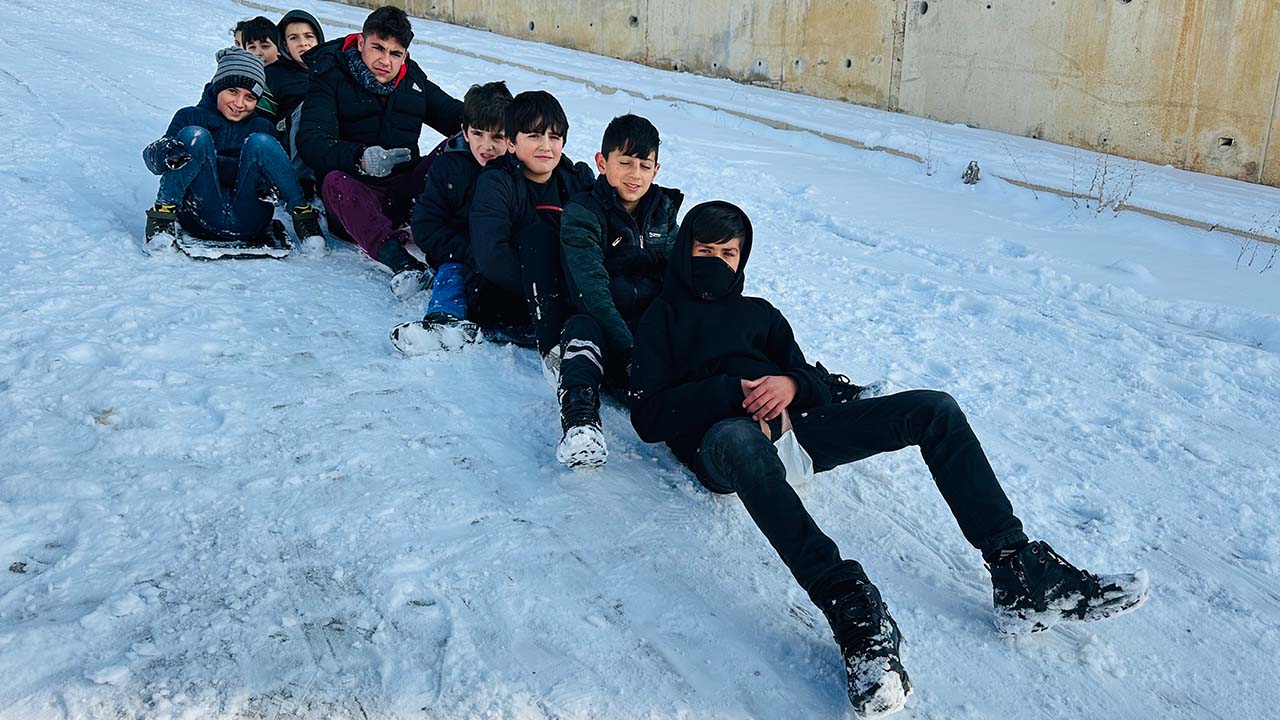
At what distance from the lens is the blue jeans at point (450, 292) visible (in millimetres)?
3752

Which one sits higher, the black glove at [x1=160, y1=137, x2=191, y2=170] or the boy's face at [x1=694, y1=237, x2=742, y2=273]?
the black glove at [x1=160, y1=137, x2=191, y2=170]

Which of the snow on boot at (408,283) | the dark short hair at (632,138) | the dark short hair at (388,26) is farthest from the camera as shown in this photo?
the dark short hair at (388,26)

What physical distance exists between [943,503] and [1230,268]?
10.8 feet

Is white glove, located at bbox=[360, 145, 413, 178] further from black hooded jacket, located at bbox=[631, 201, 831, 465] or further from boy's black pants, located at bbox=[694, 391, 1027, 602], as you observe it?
boy's black pants, located at bbox=[694, 391, 1027, 602]

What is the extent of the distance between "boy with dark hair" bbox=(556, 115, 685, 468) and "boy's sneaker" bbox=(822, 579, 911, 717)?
1.20m

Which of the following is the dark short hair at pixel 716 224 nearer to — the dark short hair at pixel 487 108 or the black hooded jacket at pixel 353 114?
the dark short hair at pixel 487 108

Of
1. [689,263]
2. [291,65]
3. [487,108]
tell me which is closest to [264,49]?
[291,65]

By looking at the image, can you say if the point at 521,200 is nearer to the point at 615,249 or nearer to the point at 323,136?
the point at 615,249

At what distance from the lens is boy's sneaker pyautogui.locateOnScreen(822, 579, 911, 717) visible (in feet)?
6.34

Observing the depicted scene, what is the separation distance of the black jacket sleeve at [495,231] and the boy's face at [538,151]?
12cm

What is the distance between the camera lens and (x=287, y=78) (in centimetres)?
546

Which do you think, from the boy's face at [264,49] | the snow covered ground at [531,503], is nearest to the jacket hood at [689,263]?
the snow covered ground at [531,503]

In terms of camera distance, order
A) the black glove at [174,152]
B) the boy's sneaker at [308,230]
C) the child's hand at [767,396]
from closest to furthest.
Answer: the child's hand at [767,396]
the black glove at [174,152]
the boy's sneaker at [308,230]

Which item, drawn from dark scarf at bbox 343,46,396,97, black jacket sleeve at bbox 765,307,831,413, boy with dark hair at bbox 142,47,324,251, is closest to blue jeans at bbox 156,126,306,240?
boy with dark hair at bbox 142,47,324,251
